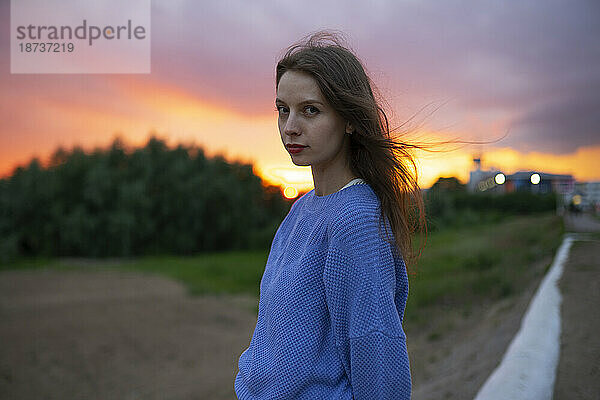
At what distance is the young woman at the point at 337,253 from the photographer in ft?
2.89

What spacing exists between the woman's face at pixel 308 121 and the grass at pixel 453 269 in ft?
8.39

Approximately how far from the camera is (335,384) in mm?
958

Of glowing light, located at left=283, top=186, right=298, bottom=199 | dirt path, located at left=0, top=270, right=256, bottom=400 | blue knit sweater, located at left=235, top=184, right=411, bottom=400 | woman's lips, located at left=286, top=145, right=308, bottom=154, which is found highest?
woman's lips, located at left=286, top=145, right=308, bottom=154

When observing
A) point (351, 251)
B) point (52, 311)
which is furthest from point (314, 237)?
point (52, 311)

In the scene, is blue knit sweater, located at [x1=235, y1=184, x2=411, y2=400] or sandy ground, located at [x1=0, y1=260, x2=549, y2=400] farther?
sandy ground, located at [x1=0, y1=260, x2=549, y2=400]

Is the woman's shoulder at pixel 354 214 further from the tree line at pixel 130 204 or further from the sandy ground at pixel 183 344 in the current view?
the tree line at pixel 130 204

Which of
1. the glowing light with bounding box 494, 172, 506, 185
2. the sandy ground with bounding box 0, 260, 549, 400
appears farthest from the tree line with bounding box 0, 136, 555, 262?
the glowing light with bounding box 494, 172, 506, 185

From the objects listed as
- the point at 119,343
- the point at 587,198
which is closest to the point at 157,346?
the point at 119,343

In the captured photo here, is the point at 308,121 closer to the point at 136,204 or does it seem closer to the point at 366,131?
the point at 366,131

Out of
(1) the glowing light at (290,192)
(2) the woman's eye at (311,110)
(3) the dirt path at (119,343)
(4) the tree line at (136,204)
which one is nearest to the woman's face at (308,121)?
(2) the woman's eye at (311,110)

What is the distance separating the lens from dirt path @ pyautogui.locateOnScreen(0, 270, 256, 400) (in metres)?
Result: 6.14

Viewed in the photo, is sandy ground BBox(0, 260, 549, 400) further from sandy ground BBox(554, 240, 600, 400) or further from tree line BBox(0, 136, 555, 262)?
tree line BBox(0, 136, 555, 262)

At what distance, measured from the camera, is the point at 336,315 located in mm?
914

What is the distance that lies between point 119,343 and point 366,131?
785cm
